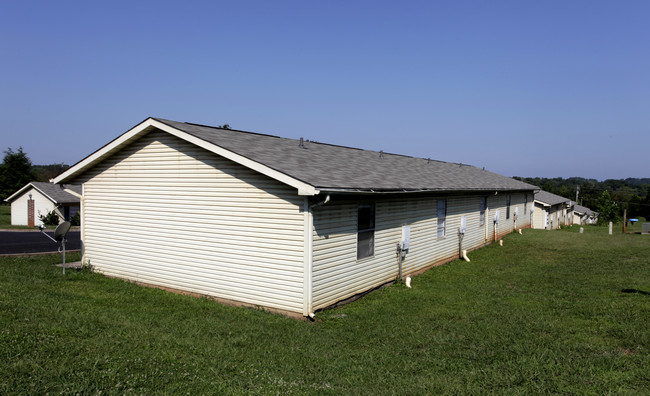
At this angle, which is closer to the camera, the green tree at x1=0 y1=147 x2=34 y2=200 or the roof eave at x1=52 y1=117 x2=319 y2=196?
the roof eave at x1=52 y1=117 x2=319 y2=196

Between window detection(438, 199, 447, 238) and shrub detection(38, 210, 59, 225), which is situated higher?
window detection(438, 199, 447, 238)

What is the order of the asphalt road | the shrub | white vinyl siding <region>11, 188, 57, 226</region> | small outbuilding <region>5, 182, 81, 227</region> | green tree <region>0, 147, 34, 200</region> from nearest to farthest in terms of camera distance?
1. the asphalt road
2. the shrub
3. small outbuilding <region>5, 182, 81, 227</region>
4. white vinyl siding <region>11, 188, 57, 226</region>
5. green tree <region>0, 147, 34, 200</region>

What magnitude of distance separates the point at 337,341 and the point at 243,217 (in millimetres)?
3676

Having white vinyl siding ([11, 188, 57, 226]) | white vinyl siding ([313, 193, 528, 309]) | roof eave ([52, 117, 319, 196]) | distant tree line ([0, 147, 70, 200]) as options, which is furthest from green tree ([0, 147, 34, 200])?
white vinyl siding ([313, 193, 528, 309])

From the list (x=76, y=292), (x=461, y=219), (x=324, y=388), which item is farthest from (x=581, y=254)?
→ (x=76, y=292)

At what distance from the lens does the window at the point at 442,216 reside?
15464mm

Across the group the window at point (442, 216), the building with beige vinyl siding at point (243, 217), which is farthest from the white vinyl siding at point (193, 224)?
the window at point (442, 216)

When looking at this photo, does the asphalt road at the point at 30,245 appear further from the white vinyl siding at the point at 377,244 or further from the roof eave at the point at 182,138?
the white vinyl siding at the point at 377,244

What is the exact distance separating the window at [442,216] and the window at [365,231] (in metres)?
5.23

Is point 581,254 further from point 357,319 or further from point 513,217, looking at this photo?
point 357,319

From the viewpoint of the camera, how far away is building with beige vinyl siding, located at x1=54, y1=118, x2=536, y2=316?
9.09m

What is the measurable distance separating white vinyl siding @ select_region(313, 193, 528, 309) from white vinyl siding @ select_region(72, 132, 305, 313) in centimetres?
53

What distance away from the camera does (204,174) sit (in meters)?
10.4

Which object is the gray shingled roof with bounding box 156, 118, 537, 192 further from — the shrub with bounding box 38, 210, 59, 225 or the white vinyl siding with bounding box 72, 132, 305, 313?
the shrub with bounding box 38, 210, 59, 225
